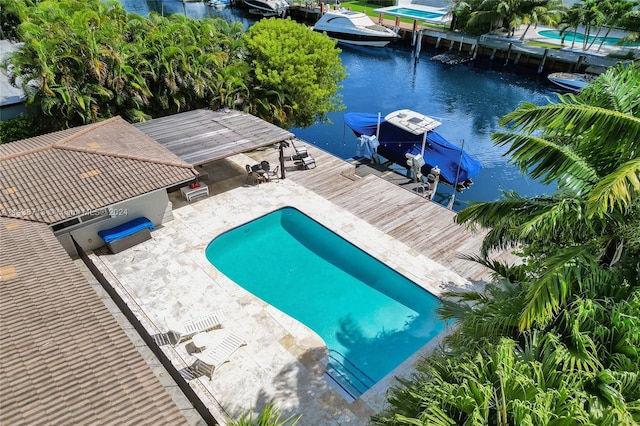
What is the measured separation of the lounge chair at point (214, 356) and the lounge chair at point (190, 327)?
73 cm

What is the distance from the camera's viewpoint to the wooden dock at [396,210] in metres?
16.8

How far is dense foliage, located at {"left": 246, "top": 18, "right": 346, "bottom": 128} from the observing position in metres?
23.6

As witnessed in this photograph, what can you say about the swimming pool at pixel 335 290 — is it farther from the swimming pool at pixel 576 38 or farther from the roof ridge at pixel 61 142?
the swimming pool at pixel 576 38

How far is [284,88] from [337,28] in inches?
1333

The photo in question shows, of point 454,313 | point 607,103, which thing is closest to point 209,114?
point 454,313

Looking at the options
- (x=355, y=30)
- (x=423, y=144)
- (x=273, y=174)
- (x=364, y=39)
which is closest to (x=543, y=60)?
(x=364, y=39)

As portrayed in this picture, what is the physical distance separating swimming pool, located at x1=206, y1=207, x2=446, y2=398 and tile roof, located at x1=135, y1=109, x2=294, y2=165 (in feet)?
11.6

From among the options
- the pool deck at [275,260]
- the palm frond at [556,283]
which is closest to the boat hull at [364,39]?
the pool deck at [275,260]

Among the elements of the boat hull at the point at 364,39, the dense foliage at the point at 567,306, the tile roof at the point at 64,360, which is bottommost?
the boat hull at the point at 364,39

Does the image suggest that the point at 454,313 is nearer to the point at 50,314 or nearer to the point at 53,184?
the point at 50,314

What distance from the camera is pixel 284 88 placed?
2423 cm

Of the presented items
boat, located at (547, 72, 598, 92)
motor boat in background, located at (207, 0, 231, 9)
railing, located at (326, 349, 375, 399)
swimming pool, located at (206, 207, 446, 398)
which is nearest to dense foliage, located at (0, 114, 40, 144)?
swimming pool, located at (206, 207, 446, 398)

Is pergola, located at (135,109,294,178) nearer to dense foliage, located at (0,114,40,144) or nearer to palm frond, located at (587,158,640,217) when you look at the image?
dense foliage, located at (0,114,40,144)

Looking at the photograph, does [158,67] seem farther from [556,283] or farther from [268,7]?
[268,7]
